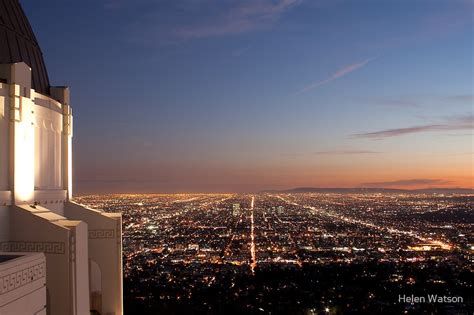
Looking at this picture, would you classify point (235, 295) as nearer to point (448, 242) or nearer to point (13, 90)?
point (13, 90)

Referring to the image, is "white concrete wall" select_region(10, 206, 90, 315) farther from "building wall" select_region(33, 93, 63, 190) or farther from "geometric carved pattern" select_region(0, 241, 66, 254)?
"building wall" select_region(33, 93, 63, 190)

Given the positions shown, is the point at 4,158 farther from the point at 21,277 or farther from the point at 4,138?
the point at 21,277

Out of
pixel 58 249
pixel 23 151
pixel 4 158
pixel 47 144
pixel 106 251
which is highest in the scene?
pixel 47 144

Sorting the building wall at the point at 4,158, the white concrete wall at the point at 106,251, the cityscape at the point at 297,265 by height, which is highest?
the building wall at the point at 4,158

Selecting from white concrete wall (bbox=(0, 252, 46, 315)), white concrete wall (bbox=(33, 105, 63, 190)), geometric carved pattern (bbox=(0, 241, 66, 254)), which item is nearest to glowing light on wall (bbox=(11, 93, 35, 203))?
white concrete wall (bbox=(33, 105, 63, 190))

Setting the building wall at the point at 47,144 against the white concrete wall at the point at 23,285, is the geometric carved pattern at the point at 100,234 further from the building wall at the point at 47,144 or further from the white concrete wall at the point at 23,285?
the white concrete wall at the point at 23,285

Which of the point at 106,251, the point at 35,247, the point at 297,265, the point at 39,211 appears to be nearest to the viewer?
the point at 35,247

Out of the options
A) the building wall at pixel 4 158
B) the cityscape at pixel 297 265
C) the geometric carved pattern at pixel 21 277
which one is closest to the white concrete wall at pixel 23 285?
the geometric carved pattern at pixel 21 277

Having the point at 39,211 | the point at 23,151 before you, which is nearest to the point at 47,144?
the point at 23,151

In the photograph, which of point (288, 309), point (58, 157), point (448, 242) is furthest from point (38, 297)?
point (448, 242)
